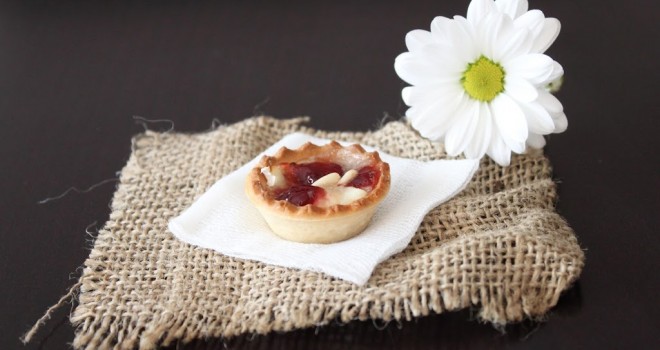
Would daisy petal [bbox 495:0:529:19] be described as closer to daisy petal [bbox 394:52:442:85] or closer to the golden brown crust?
daisy petal [bbox 394:52:442:85]

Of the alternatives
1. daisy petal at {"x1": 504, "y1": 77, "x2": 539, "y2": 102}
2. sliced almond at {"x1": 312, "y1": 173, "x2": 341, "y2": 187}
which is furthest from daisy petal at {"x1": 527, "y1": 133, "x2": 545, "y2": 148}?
sliced almond at {"x1": 312, "y1": 173, "x2": 341, "y2": 187}

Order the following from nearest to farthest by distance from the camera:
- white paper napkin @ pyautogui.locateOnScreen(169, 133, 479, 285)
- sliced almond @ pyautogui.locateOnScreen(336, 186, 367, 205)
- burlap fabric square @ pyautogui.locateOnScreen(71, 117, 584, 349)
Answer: burlap fabric square @ pyautogui.locateOnScreen(71, 117, 584, 349), white paper napkin @ pyautogui.locateOnScreen(169, 133, 479, 285), sliced almond @ pyautogui.locateOnScreen(336, 186, 367, 205)

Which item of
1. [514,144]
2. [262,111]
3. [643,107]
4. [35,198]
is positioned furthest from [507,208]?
[35,198]

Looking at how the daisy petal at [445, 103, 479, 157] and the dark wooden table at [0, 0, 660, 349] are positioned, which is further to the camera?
the daisy petal at [445, 103, 479, 157]

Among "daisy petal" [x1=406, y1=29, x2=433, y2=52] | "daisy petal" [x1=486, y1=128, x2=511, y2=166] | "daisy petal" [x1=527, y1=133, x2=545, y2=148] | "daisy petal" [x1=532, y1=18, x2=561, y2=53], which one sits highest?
"daisy petal" [x1=532, y1=18, x2=561, y2=53]

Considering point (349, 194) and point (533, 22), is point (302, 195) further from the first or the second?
point (533, 22)

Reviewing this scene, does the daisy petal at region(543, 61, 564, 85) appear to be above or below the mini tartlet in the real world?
above

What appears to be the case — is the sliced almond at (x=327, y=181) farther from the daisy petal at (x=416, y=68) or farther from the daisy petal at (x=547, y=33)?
the daisy petal at (x=547, y=33)

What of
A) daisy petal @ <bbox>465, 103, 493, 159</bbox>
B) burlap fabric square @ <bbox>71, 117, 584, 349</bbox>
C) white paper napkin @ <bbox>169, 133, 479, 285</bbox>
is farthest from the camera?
daisy petal @ <bbox>465, 103, 493, 159</bbox>

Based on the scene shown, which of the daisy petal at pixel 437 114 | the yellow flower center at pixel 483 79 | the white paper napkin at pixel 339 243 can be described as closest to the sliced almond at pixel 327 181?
the white paper napkin at pixel 339 243
